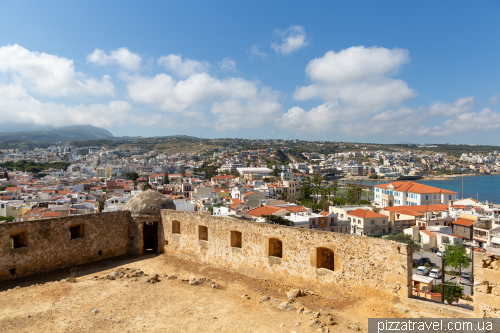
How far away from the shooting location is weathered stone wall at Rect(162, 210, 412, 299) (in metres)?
7.36

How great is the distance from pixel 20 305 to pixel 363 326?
28.7 feet

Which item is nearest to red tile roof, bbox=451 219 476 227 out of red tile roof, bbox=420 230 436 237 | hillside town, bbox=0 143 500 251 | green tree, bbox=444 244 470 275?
hillside town, bbox=0 143 500 251

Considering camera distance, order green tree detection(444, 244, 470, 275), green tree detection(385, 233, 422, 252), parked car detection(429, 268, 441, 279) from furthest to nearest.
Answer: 1. green tree detection(385, 233, 422, 252)
2. green tree detection(444, 244, 470, 275)
3. parked car detection(429, 268, 441, 279)

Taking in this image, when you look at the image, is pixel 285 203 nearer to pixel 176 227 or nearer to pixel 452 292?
pixel 452 292

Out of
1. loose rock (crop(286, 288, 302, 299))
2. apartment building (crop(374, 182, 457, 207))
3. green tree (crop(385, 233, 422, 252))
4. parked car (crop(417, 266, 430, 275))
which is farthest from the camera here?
apartment building (crop(374, 182, 457, 207))

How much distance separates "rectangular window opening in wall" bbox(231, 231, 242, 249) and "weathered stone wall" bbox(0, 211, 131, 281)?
544 cm

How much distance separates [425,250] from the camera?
38.0 metres

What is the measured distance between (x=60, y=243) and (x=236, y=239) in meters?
6.64

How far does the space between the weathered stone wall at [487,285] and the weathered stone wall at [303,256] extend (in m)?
1.29

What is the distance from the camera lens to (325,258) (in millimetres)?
9125

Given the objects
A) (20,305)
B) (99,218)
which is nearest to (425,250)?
(99,218)

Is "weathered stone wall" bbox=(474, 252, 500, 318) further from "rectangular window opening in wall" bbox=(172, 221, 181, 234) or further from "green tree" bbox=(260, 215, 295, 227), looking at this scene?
"green tree" bbox=(260, 215, 295, 227)

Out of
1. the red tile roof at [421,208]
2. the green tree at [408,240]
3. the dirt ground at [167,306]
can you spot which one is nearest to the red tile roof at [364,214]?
the green tree at [408,240]

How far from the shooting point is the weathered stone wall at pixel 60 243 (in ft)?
33.5
